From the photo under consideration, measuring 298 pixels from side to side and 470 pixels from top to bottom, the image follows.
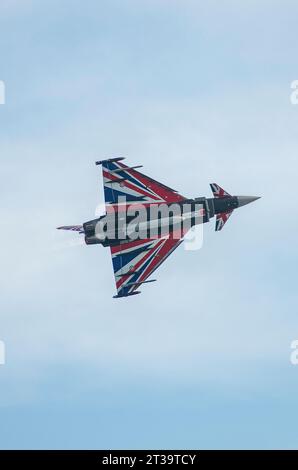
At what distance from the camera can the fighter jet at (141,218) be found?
4309 inches

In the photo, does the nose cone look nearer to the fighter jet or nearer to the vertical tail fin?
the fighter jet

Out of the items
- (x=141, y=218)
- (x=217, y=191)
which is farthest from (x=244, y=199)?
(x=141, y=218)

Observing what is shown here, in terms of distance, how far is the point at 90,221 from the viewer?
108500mm

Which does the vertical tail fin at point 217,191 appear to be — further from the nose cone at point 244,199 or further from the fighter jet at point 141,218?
the nose cone at point 244,199

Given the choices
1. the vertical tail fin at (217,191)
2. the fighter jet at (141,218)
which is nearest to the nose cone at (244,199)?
the fighter jet at (141,218)

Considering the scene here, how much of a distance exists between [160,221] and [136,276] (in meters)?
5.73

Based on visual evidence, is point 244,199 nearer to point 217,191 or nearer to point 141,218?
point 217,191

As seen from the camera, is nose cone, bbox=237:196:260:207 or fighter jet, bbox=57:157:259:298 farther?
nose cone, bbox=237:196:260:207

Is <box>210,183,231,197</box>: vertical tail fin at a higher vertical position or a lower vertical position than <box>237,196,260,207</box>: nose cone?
higher

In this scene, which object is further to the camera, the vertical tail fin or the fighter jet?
the vertical tail fin

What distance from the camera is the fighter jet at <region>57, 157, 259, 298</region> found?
10944 centimetres

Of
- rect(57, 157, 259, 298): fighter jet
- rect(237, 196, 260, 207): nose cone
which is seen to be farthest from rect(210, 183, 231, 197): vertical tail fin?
rect(237, 196, 260, 207): nose cone
